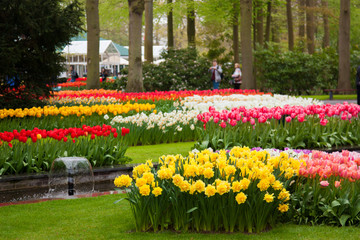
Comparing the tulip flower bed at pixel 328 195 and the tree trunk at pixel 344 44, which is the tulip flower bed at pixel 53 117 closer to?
the tulip flower bed at pixel 328 195

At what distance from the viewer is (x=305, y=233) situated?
5113mm

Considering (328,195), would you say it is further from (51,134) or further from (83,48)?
(83,48)

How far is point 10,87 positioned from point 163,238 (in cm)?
1013

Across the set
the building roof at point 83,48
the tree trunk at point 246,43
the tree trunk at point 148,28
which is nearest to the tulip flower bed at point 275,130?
the tree trunk at point 246,43

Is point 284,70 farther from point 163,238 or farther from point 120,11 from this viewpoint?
point 163,238

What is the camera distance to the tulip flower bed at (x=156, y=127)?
11.1 metres

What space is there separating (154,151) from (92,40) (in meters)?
12.6

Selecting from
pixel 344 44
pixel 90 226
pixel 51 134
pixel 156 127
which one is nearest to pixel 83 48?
pixel 344 44

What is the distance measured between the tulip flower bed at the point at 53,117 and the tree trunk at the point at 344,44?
16557mm

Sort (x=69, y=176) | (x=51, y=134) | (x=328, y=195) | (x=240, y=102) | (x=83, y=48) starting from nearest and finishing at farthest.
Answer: (x=328, y=195), (x=69, y=176), (x=51, y=134), (x=240, y=102), (x=83, y=48)

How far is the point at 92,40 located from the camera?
21.9 m

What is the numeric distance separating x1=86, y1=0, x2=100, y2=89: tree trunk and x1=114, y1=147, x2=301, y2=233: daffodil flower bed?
16.7 m

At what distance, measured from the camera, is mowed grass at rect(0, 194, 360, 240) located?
199 inches

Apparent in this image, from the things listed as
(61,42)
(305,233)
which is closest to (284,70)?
(61,42)
